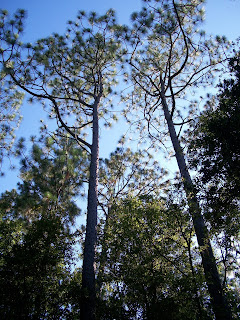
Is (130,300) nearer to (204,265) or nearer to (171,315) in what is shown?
(171,315)

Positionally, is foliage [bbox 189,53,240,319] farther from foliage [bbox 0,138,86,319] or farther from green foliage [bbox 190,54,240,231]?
foliage [bbox 0,138,86,319]

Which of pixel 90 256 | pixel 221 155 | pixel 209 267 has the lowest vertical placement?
pixel 209 267

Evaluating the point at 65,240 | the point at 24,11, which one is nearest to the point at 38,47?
the point at 24,11

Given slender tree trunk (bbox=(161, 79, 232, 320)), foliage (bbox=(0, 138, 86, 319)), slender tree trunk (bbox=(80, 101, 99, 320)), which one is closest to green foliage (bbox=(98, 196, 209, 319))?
slender tree trunk (bbox=(161, 79, 232, 320))

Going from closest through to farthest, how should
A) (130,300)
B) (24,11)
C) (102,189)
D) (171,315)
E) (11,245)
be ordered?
(171,315) < (130,300) < (11,245) < (24,11) < (102,189)

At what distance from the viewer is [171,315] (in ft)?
12.5

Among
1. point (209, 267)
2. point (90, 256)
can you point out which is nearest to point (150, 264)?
point (209, 267)

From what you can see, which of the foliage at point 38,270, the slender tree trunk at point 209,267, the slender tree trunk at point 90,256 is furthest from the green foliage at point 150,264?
the foliage at point 38,270

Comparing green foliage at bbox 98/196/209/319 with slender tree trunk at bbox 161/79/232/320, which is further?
green foliage at bbox 98/196/209/319

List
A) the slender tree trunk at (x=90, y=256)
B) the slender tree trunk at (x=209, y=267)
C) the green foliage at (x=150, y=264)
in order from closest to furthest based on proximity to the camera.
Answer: the slender tree trunk at (x=209, y=267) < the green foliage at (x=150, y=264) < the slender tree trunk at (x=90, y=256)

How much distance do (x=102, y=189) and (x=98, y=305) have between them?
547cm

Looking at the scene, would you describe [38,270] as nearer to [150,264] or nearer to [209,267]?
[150,264]

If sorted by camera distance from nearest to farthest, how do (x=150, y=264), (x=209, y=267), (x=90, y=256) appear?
(x=150, y=264) < (x=209, y=267) < (x=90, y=256)

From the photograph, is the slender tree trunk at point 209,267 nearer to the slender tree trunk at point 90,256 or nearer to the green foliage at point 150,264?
the green foliage at point 150,264
